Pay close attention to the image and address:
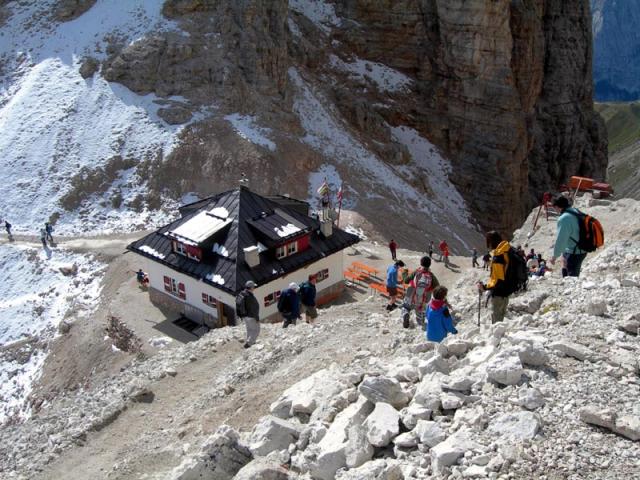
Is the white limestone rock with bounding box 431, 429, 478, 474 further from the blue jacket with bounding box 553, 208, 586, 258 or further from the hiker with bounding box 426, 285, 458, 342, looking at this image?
the blue jacket with bounding box 553, 208, 586, 258

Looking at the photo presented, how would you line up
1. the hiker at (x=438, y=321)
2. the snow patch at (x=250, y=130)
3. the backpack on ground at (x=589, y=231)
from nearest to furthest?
1. the hiker at (x=438, y=321)
2. the backpack on ground at (x=589, y=231)
3. the snow patch at (x=250, y=130)

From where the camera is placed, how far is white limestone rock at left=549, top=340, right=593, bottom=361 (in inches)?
362

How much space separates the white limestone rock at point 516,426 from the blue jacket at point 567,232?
676 cm

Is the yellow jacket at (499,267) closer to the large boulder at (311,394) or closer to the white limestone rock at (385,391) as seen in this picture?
the large boulder at (311,394)

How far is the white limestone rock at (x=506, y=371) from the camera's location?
874 centimetres

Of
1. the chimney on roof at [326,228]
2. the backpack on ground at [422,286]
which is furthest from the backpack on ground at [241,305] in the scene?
the chimney on roof at [326,228]

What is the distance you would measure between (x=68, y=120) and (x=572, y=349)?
1678 inches

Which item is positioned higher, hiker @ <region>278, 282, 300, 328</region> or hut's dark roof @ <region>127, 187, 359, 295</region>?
hiker @ <region>278, 282, 300, 328</region>

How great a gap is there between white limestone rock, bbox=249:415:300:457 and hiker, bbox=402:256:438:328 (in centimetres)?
512

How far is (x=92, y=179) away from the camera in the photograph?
4241cm

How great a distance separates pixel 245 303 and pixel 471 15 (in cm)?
4857

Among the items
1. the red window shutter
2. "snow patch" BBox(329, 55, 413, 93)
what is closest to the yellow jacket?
the red window shutter

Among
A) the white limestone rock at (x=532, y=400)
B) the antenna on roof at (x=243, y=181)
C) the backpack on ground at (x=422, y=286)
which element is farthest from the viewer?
the antenna on roof at (x=243, y=181)

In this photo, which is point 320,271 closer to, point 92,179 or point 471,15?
point 92,179
